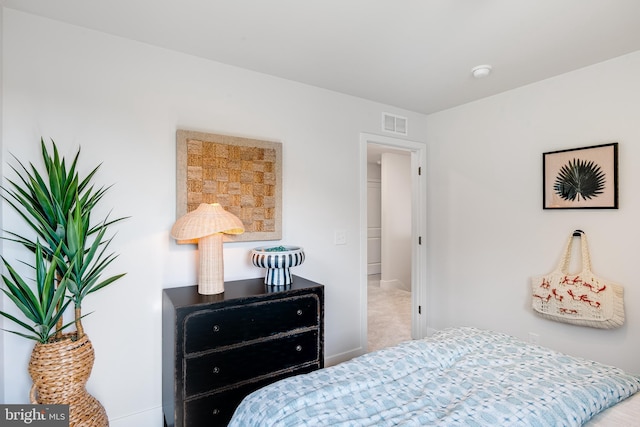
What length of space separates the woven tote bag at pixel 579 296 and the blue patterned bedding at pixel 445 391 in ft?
3.60

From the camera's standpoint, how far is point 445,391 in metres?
1.25

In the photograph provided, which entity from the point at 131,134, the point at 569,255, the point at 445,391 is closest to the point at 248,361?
the point at 445,391

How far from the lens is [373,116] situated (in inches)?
124

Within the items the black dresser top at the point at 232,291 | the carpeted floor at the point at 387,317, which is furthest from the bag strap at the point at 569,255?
the black dresser top at the point at 232,291

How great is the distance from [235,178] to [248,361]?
122 centimetres

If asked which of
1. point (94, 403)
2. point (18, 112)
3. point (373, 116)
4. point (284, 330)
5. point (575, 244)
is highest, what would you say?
point (373, 116)

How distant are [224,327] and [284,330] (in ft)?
1.29

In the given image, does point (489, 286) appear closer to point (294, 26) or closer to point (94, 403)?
point (294, 26)

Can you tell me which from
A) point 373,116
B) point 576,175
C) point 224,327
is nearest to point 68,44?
point 224,327

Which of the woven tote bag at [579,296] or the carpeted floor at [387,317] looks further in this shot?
the carpeted floor at [387,317]

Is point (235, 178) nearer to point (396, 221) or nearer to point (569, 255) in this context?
point (569, 255)

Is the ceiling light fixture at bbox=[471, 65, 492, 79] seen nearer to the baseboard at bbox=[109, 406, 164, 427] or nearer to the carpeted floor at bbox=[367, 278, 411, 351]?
the carpeted floor at bbox=[367, 278, 411, 351]

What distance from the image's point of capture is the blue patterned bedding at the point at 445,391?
3.52 feet

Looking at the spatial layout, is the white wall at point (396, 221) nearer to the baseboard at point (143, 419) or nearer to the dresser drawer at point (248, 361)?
the dresser drawer at point (248, 361)
